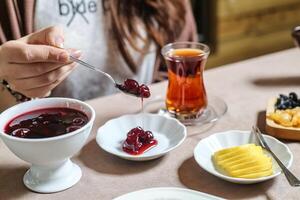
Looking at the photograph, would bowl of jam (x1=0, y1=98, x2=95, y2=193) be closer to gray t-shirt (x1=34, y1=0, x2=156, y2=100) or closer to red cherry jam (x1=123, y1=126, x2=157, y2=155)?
red cherry jam (x1=123, y1=126, x2=157, y2=155)

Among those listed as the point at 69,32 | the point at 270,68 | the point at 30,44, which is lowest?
the point at 270,68

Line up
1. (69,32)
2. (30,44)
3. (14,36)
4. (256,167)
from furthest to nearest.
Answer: (69,32)
(14,36)
(30,44)
(256,167)

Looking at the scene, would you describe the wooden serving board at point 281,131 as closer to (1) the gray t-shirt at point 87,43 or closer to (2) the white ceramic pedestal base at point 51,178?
(2) the white ceramic pedestal base at point 51,178

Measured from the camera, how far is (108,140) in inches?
36.0

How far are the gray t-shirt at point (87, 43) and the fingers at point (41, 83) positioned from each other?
0.36 metres

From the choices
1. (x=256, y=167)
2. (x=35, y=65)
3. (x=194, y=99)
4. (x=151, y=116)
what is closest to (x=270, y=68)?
(x=194, y=99)

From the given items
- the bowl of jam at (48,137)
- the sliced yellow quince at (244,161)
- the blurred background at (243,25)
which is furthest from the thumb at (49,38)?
the blurred background at (243,25)

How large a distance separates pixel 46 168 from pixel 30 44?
0.82ft

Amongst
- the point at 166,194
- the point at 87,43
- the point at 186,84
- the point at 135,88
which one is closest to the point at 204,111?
the point at 186,84

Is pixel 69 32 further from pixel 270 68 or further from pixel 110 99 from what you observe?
pixel 270 68

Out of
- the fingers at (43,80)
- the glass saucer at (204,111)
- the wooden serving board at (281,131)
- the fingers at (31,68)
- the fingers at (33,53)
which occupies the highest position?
the fingers at (33,53)

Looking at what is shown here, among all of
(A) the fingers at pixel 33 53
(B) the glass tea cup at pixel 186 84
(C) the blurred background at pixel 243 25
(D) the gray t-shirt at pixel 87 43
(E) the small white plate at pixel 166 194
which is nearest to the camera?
(E) the small white plate at pixel 166 194

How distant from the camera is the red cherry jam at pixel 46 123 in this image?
0.76 metres

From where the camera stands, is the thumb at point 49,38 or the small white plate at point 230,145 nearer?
the small white plate at point 230,145
